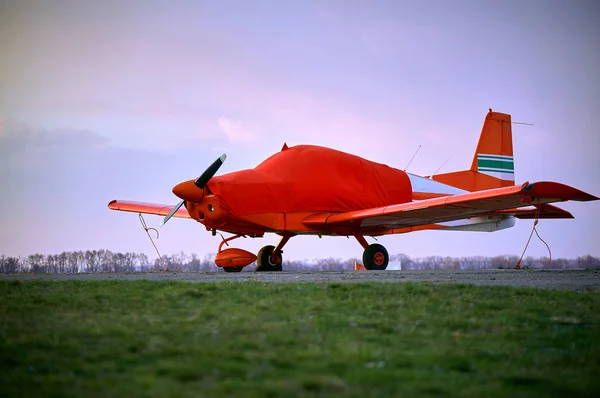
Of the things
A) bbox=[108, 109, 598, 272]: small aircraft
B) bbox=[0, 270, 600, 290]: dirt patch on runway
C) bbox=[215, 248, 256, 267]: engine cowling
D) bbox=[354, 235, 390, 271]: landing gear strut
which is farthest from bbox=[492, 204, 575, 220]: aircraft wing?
bbox=[215, 248, 256, 267]: engine cowling

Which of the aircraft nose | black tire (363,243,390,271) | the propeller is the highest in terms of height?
the propeller

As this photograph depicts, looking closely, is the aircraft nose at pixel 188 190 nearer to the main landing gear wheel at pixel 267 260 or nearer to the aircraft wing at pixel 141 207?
the main landing gear wheel at pixel 267 260

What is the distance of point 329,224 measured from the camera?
2005 cm

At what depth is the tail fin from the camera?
25.4 meters

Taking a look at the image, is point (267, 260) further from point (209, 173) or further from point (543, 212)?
point (543, 212)

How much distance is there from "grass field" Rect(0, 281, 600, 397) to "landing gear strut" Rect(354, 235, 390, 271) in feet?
38.6

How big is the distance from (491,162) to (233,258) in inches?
467

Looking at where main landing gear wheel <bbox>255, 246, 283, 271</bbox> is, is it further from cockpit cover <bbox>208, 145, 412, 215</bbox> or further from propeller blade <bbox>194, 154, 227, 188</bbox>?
propeller blade <bbox>194, 154, 227, 188</bbox>

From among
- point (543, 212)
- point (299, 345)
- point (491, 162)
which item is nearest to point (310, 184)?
point (543, 212)

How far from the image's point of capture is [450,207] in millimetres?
18234

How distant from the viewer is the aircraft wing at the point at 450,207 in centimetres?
1534

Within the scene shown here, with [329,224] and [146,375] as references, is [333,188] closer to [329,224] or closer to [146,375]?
[329,224]

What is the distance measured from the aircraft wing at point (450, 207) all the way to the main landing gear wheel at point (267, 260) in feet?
5.43

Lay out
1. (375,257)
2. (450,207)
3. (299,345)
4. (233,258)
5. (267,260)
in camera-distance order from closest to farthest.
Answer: (299,345) → (450,207) → (233,258) → (375,257) → (267,260)
